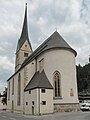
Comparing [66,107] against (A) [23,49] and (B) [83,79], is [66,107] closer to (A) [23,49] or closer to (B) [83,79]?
(A) [23,49]

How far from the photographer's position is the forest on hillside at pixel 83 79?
75.2 m

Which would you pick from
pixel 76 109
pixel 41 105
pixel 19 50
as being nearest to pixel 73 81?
pixel 76 109

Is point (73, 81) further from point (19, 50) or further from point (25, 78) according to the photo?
point (19, 50)

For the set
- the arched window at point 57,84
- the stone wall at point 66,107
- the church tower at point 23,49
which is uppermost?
the church tower at point 23,49

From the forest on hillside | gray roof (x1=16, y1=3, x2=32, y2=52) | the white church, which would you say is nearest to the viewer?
the white church

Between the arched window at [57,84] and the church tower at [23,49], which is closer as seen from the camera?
the arched window at [57,84]

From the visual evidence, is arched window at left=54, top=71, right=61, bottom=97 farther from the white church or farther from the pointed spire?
the pointed spire

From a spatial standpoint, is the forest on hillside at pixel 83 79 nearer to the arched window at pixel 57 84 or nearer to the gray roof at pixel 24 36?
the gray roof at pixel 24 36

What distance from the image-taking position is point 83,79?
7612 centimetres

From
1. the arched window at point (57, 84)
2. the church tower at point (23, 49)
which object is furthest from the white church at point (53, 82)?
the church tower at point (23, 49)

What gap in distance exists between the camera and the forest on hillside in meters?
75.2

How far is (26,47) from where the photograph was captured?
54875 millimetres

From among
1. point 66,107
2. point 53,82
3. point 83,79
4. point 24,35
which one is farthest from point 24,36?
point 83,79

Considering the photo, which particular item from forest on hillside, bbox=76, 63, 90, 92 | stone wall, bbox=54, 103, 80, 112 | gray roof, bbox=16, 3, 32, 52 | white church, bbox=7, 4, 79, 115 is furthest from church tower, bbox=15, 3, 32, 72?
forest on hillside, bbox=76, 63, 90, 92
